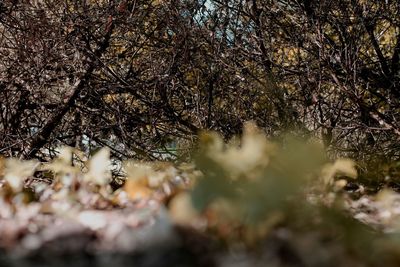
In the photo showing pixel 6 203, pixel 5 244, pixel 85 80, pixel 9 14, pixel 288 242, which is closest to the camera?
pixel 288 242

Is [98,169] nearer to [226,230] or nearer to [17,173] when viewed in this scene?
[17,173]

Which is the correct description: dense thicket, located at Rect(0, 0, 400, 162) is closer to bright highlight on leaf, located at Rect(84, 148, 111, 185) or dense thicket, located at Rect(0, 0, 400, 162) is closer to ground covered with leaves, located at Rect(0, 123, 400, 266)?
bright highlight on leaf, located at Rect(84, 148, 111, 185)

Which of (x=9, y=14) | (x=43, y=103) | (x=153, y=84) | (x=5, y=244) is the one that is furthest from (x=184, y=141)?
(x=5, y=244)

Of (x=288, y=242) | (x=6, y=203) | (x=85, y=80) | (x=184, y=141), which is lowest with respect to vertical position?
(x=288, y=242)

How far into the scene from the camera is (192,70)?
5.19 m

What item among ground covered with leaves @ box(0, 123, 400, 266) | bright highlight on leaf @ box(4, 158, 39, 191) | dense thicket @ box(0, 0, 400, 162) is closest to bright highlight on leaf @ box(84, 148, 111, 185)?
bright highlight on leaf @ box(4, 158, 39, 191)

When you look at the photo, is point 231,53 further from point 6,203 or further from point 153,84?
point 6,203

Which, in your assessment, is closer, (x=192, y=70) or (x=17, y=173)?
(x=17, y=173)

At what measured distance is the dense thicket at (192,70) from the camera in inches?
190

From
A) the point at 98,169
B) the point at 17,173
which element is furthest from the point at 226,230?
the point at 17,173

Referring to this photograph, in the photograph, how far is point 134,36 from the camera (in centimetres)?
545

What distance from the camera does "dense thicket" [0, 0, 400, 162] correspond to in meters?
4.83

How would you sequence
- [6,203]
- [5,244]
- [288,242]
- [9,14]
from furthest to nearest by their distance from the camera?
[9,14] → [6,203] → [5,244] → [288,242]

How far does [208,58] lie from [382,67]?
164 centimetres
